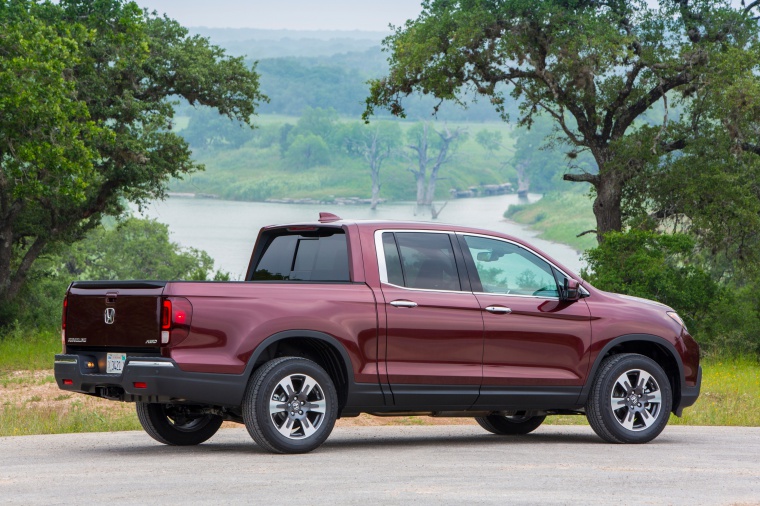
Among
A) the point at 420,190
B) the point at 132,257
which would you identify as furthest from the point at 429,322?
the point at 420,190

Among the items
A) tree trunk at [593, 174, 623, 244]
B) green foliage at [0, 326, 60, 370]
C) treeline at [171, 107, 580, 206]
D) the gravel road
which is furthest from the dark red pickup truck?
treeline at [171, 107, 580, 206]

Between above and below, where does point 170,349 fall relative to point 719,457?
above

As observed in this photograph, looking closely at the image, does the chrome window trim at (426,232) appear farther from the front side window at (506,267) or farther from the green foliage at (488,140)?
the green foliage at (488,140)

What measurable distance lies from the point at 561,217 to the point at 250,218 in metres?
29.5

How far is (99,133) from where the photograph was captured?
28.1m

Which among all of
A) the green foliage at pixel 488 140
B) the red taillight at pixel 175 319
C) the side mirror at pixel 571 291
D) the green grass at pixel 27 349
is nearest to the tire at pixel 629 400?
the side mirror at pixel 571 291

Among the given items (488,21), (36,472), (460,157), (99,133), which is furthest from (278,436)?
(460,157)

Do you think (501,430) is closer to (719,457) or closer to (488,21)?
(719,457)

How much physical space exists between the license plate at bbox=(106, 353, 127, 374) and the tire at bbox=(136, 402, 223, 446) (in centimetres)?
110

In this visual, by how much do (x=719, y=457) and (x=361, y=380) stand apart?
2988 mm

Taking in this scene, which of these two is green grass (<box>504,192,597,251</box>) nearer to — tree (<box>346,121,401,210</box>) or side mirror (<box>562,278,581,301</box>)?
tree (<box>346,121,401,210</box>)

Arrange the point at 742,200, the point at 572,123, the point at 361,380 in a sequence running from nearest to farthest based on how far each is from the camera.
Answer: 1. the point at 361,380
2. the point at 742,200
3. the point at 572,123

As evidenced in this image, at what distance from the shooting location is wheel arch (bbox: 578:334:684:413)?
10586 millimetres

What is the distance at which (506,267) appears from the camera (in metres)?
10.3
